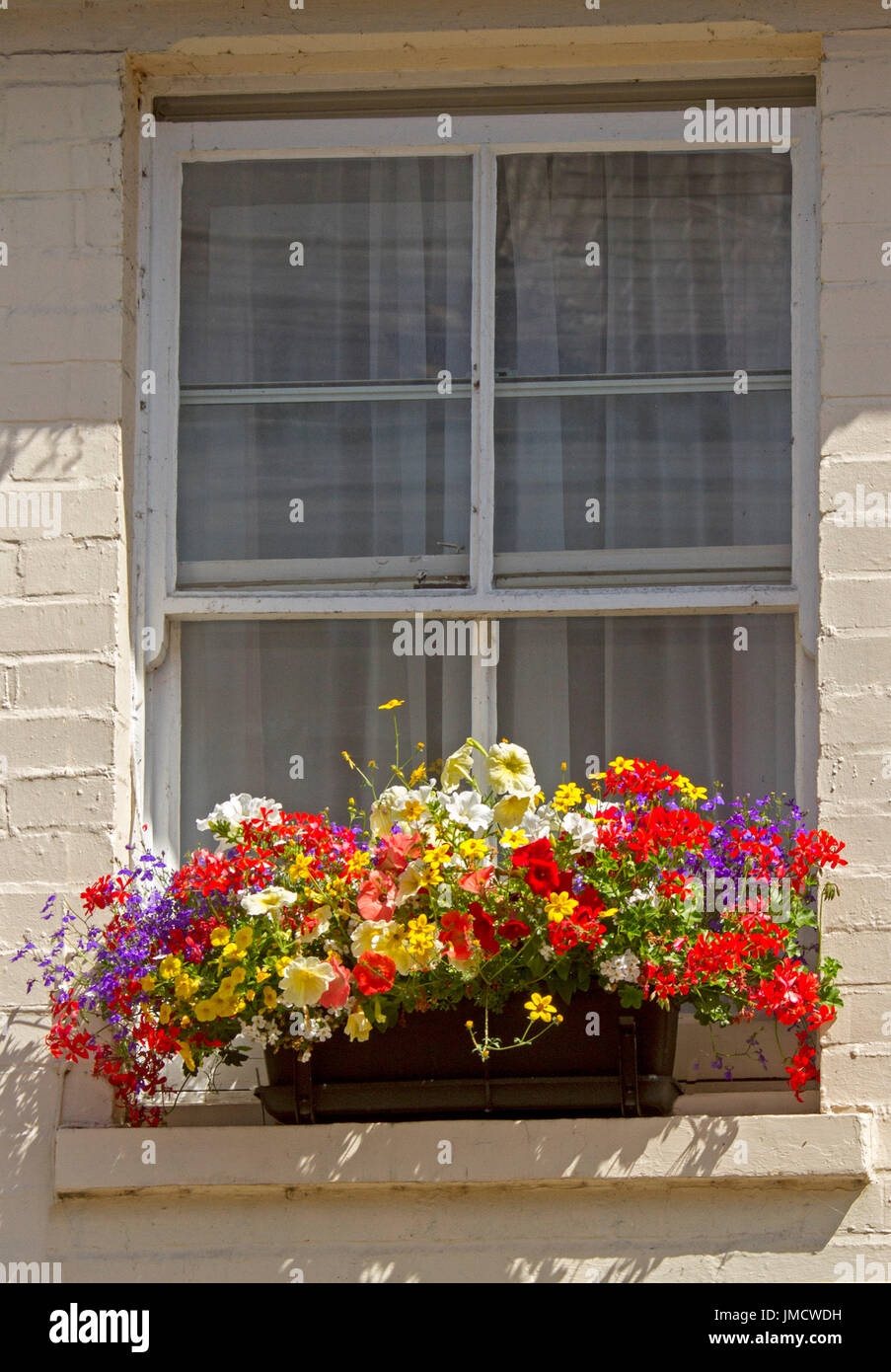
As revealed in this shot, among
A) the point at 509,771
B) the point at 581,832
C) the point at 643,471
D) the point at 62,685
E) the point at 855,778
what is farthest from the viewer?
the point at 643,471

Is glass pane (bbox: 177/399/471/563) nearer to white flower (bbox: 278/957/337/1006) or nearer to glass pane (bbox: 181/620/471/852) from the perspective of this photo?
glass pane (bbox: 181/620/471/852)

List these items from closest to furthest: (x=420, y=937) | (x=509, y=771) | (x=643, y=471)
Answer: (x=420, y=937)
(x=509, y=771)
(x=643, y=471)

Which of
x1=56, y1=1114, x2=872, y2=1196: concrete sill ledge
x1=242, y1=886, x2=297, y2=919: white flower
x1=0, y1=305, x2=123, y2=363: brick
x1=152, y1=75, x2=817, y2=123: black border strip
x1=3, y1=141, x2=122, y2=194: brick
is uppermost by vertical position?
x1=152, y1=75, x2=817, y2=123: black border strip

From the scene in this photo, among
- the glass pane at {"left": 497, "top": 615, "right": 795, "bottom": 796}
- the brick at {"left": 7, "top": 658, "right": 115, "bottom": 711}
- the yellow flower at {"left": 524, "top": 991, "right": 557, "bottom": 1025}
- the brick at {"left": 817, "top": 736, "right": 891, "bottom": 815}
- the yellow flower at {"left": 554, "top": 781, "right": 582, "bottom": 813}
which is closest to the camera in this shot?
the yellow flower at {"left": 524, "top": 991, "right": 557, "bottom": 1025}

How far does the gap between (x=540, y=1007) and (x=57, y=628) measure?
1.38 m

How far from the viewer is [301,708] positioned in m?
3.93

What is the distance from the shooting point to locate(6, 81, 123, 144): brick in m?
3.95

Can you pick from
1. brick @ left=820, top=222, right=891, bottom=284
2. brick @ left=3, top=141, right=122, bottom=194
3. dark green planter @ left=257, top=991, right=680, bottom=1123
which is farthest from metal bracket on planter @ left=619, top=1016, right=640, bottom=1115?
brick @ left=3, top=141, right=122, bottom=194

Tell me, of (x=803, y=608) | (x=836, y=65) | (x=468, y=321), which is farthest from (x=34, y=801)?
(x=836, y=65)

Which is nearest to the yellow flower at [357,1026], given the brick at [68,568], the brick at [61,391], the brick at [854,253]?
the brick at [68,568]

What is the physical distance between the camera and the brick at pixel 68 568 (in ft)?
12.5

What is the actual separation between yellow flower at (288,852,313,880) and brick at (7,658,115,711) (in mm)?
618

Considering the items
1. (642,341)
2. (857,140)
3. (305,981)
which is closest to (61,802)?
(305,981)

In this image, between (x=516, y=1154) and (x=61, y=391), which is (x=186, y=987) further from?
(x=61, y=391)
